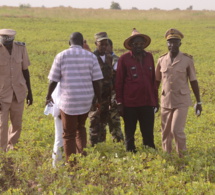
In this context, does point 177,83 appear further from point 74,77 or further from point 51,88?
point 51,88

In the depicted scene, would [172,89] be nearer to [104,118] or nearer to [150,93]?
[150,93]

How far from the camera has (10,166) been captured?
5.98m

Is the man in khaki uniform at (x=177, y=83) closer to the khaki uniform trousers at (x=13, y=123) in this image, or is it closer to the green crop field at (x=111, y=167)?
the green crop field at (x=111, y=167)

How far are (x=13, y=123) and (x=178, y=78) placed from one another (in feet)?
9.58

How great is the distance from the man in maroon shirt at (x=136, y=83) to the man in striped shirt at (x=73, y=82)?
508 mm

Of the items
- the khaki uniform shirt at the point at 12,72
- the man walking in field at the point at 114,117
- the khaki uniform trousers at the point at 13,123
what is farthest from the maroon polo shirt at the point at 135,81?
the khaki uniform trousers at the point at 13,123

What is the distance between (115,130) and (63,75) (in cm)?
203

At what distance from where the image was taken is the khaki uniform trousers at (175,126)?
20.8 ft

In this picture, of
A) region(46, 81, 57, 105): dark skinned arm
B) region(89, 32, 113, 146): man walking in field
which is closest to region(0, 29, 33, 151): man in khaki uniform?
region(46, 81, 57, 105): dark skinned arm

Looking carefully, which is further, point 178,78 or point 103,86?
point 103,86

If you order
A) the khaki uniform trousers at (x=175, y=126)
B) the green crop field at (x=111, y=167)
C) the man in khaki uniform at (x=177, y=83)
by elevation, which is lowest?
the green crop field at (x=111, y=167)

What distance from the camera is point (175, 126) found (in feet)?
20.8

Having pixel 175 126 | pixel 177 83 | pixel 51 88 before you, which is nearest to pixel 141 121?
pixel 175 126

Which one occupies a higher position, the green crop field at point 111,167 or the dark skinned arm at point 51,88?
the dark skinned arm at point 51,88
